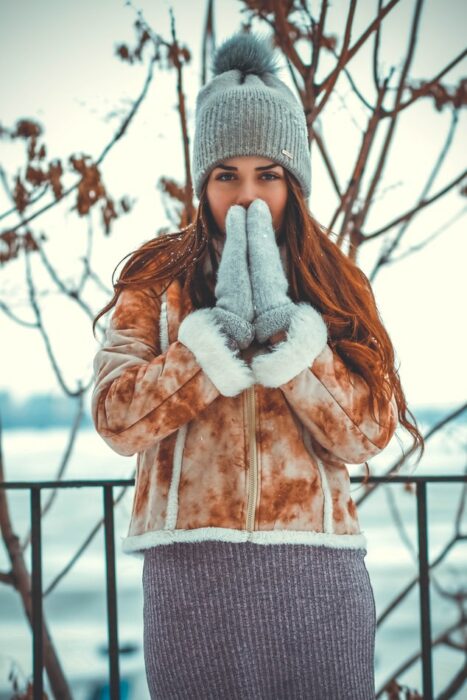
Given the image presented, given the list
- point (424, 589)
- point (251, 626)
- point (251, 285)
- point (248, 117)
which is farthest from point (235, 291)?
point (424, 589)

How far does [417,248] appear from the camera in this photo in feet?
9.91

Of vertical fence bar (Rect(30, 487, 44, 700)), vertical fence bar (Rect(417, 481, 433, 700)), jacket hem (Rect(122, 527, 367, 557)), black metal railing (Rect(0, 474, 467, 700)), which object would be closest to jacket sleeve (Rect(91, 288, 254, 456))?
jacket hem (Rect(122, 527, 367, 557))

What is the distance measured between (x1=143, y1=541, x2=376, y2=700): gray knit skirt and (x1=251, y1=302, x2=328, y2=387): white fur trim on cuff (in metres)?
0.33

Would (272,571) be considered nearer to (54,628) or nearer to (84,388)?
(84,388)

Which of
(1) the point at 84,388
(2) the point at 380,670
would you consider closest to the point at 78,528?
(2) the point at 380,670

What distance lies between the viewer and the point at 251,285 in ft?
4.75

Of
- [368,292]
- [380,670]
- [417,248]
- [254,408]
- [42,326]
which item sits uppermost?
[417,248]

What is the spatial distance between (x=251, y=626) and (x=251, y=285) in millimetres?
667

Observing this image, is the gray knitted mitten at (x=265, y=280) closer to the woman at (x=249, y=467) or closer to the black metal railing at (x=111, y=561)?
the woman at (x=249, y=467)

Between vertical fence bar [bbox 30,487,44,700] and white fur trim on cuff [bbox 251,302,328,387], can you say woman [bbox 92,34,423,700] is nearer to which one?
white fur trim on cuff [bbox 251,302,328,387]

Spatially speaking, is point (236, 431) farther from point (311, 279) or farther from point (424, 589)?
point (424, 589)

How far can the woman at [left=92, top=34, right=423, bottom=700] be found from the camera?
4.44 feet

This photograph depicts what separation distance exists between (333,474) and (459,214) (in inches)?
77.1

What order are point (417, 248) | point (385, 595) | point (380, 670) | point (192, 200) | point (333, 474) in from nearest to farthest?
point (333, 474)
point (192, 200)
point (417, 248)
point (380, 670)
point (385, 595)
